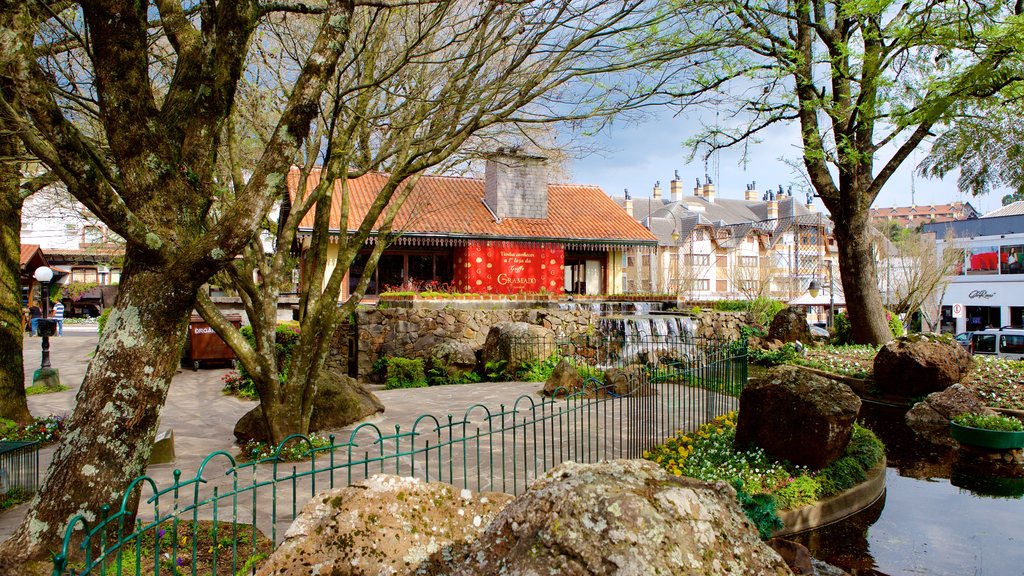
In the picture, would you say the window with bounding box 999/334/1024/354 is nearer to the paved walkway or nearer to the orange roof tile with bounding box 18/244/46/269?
the paved walkway

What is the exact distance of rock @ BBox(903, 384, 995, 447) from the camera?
9.74m

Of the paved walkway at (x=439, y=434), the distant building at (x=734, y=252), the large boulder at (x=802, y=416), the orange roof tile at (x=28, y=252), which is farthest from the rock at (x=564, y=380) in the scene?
the orange roof tile at (x=28, y=252)

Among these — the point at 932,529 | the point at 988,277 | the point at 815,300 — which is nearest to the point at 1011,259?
the point at 988,277

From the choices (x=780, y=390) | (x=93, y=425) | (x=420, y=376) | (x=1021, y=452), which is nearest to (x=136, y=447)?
(x=93, y=425)

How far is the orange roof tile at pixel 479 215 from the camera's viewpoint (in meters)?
21.9

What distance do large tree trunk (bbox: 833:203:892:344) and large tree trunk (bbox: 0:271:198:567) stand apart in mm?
15570

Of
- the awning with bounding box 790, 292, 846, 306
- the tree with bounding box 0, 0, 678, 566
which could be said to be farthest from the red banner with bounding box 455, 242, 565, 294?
the tree with bounding box 0, 0, 678, 566

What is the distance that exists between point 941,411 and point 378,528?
1090 centimetres

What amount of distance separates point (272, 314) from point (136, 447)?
11.4 feet

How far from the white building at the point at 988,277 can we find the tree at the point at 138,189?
37810mm

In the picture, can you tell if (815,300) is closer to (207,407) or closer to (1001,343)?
(1001,343)

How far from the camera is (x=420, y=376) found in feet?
45.5

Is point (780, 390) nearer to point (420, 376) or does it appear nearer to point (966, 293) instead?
point (420, 376)

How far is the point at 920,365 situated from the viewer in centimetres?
1130
